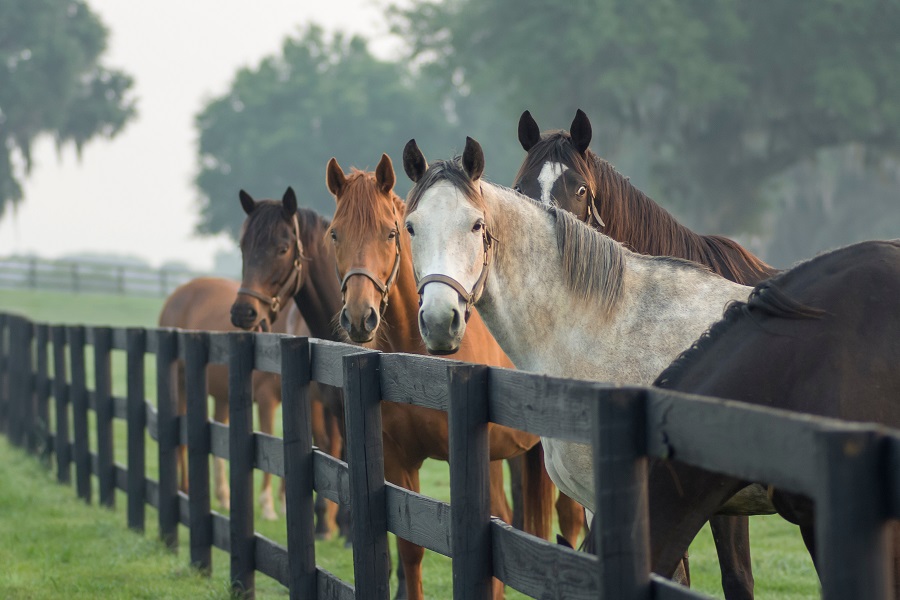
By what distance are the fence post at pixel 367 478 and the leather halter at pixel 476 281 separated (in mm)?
365

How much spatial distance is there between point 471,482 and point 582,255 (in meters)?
1.30

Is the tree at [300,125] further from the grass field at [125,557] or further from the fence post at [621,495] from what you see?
the fence post at [621,495]

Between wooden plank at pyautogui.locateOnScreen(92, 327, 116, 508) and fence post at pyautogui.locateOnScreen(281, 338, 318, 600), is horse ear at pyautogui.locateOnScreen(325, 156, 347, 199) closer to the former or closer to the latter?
fence post at pyautogui.locateOnScreen(281, 338, 318, 600)

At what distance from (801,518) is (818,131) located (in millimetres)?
25917

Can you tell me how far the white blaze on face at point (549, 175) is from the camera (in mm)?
5062

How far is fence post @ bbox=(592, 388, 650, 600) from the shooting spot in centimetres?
233

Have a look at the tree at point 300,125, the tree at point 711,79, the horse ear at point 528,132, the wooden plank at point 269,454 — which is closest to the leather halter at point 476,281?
the wooden plank at point 269,454

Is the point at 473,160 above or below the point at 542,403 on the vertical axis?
above

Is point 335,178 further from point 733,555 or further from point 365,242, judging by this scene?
point 733,555

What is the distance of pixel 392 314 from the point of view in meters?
5.30

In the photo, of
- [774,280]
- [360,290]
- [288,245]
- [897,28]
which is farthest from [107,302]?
[774,280]

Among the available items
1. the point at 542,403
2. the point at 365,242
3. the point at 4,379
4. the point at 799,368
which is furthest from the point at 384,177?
the point at 4,379

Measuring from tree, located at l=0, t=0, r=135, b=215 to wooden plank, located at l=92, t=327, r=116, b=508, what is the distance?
103 feet

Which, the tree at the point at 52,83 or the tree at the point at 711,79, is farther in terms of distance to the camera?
the tree at the point at 52,83
